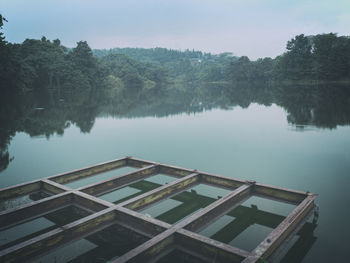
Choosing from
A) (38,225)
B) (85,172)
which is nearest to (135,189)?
(85,172)

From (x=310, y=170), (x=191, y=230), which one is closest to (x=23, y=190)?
(x=191, y=230)

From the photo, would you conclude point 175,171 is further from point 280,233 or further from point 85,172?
point 280,233

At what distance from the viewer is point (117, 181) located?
8.00 metres

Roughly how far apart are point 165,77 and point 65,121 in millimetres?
106028

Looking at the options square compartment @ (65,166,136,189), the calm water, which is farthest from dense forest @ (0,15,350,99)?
square compartment @ (65,166,136,189)

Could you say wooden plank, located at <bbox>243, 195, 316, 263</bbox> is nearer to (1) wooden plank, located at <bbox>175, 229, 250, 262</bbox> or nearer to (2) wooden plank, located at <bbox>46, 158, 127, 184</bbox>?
(1) wooden plank, located at <bbox>175, 229, 250, 262</bbox>

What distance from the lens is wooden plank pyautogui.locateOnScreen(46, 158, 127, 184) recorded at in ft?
26.9

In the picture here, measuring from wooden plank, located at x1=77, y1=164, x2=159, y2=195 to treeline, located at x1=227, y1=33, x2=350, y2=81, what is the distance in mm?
68395

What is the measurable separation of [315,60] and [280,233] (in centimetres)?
7923

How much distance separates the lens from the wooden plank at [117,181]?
736 cm

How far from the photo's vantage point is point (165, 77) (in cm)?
12594

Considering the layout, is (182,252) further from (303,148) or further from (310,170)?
(303,148)

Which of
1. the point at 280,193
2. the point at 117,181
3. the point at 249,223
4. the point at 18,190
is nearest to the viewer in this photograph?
the point at 249,223

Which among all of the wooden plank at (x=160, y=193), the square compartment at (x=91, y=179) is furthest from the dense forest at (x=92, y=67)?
the wooden plank at (x=160, y=193)
